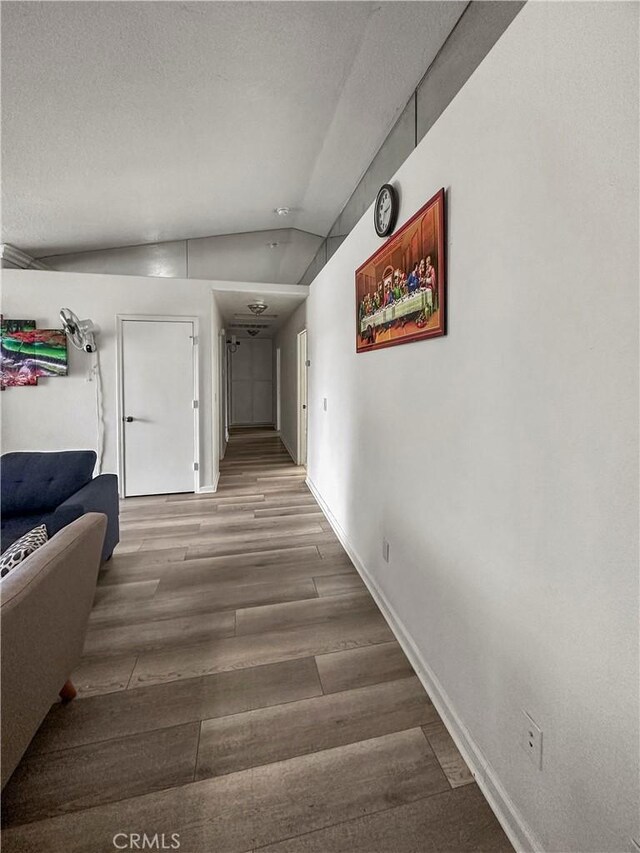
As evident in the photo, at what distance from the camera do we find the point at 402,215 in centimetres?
184

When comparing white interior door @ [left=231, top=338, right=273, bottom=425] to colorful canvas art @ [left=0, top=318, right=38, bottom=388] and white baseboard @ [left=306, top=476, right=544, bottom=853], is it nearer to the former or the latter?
colorful canvas art @ [left=0, top=318, right=38, bottom=388]

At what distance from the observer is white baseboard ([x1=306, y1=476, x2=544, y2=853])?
1060 mm

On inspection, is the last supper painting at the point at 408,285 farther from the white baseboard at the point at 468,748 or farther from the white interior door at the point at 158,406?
the white interior door at the point at 158,406

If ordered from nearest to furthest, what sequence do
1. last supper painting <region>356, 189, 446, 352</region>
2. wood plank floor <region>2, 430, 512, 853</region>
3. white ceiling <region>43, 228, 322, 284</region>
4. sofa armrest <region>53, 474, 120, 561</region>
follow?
wood plank floor <region>2, 430, 512, 853</region> < last supper painting <region>356, 189, 446, 352</region> < sofa armrest <region>53, 474, 120, 561</region> < white ceiling <region>43, 228, 322, 284</region>

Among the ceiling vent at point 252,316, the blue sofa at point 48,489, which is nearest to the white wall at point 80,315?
the blue sofa at point 48,489

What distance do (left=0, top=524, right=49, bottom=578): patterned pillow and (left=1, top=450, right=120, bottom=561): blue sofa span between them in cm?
77

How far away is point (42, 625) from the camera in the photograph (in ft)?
3.77

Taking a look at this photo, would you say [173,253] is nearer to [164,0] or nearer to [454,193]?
[164,0]

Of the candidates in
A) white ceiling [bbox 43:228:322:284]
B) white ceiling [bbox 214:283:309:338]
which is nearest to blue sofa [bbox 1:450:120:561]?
white ceiling [bbox 43:228:322:284]

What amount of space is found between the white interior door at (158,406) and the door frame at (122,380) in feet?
0.07

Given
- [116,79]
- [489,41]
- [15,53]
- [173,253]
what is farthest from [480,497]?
[173,253]

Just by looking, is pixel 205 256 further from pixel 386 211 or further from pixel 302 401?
pixel 386 211

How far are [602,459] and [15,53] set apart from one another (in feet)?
8.99

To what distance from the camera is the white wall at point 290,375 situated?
5820 mm
